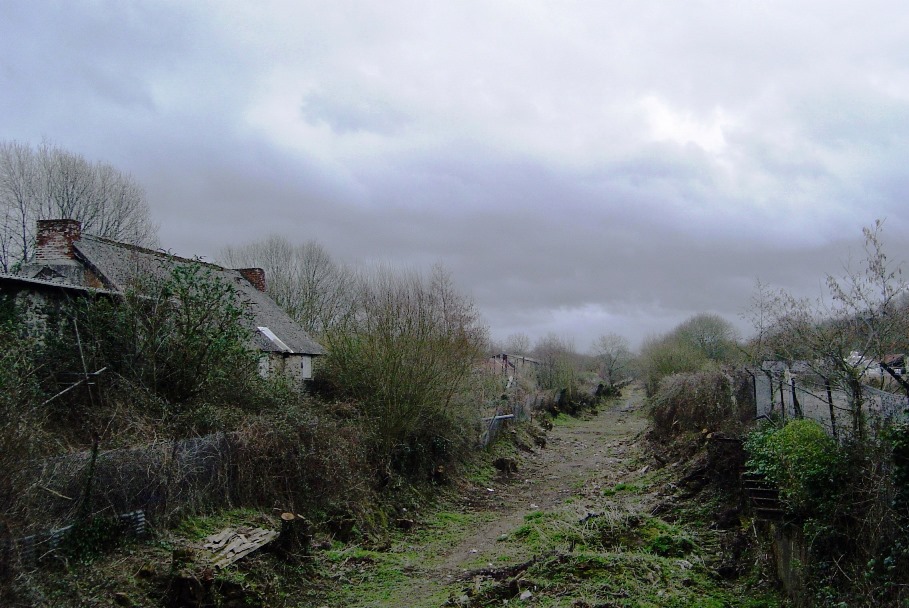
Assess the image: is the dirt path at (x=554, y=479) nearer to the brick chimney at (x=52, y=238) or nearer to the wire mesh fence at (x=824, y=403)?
the wire mesh fence at (x=824, y=403)

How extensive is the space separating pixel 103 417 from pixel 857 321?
35.8 ft

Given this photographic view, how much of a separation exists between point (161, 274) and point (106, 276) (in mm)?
4601

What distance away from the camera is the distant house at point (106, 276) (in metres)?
12.0

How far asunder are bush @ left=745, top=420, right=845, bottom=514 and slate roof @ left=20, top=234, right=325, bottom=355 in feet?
34.0

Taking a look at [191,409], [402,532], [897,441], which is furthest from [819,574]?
[191,409]

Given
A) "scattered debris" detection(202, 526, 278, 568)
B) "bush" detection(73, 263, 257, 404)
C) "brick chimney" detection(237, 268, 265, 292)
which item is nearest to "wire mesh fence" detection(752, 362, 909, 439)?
"scattered debris" detection(202, 526, 278, 568)

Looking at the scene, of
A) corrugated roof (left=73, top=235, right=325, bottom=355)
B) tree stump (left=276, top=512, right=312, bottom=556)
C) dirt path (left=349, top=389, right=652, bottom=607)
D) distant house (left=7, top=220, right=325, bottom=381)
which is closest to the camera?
tree stump (left=276, top=512, right=312, bottom=556)

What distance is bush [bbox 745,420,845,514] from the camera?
746cm

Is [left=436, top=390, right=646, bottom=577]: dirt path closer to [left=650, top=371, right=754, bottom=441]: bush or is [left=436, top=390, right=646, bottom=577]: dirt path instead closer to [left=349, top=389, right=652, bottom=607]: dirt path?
[left=349, top=389, right=652, bottom=607]: dirt path

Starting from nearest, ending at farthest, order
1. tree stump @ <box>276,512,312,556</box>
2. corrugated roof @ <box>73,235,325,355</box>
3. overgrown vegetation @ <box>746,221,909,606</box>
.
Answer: overgrown vegetation @ <box>746,221,909,606</box>
tree stump @ <box>276,512,312,556</box>
corrugated roof @ <box>73,235,325,355</box>

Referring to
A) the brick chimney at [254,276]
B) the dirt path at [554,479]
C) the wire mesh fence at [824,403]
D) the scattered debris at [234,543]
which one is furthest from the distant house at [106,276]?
the wire mesh fence at [824,403]

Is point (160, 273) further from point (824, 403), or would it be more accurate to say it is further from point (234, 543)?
point (824, 403)

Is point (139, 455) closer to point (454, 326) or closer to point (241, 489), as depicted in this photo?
point (241, 489)

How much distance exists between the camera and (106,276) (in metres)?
17.5
